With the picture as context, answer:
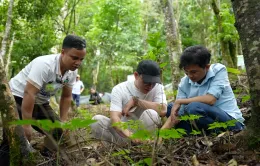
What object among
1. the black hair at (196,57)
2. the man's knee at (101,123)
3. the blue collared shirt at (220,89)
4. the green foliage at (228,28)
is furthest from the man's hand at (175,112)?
the green foliage at (228,28)

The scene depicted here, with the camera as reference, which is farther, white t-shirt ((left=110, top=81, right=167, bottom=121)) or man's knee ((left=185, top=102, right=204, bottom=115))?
white t-shirt ((left=110, top=81, right=167, bottom=121))

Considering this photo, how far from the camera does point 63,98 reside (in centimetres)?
396

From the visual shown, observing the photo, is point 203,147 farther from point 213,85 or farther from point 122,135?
point 122,135

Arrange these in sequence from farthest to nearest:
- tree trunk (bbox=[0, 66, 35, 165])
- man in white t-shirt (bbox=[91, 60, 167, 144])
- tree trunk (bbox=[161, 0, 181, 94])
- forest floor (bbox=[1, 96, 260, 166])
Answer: tree trunk (bbox=[161, 0, 181, 94]), man in white t-shirt (bbox=[91, 60, 167, 144]), tree trunk (bbox=[0, 66, 35, 165]), forest floor (bbox=[1, 96, 260, 166])

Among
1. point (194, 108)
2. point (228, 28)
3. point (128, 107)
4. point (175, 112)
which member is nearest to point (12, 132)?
point (128, 107)

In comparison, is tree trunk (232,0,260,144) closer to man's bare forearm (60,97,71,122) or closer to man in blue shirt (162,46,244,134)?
man in blue shirt (162,46,244,134)

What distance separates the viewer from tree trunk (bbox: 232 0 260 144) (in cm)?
245

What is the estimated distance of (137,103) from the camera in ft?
12.5

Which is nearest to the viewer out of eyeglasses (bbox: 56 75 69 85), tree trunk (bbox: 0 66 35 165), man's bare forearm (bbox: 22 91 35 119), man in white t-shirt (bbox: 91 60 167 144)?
tree trunk (bbox: 0 66 35 165)

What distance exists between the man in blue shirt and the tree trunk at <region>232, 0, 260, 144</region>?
66 centimetres

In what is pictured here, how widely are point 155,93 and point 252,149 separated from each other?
1.64 m

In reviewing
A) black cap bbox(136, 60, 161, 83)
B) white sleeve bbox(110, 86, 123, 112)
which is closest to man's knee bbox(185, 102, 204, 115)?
black cap bbox(136, 60, 161, 83)

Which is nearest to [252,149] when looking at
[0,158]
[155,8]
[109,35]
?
[0,158]

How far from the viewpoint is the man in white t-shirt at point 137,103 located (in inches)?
141
